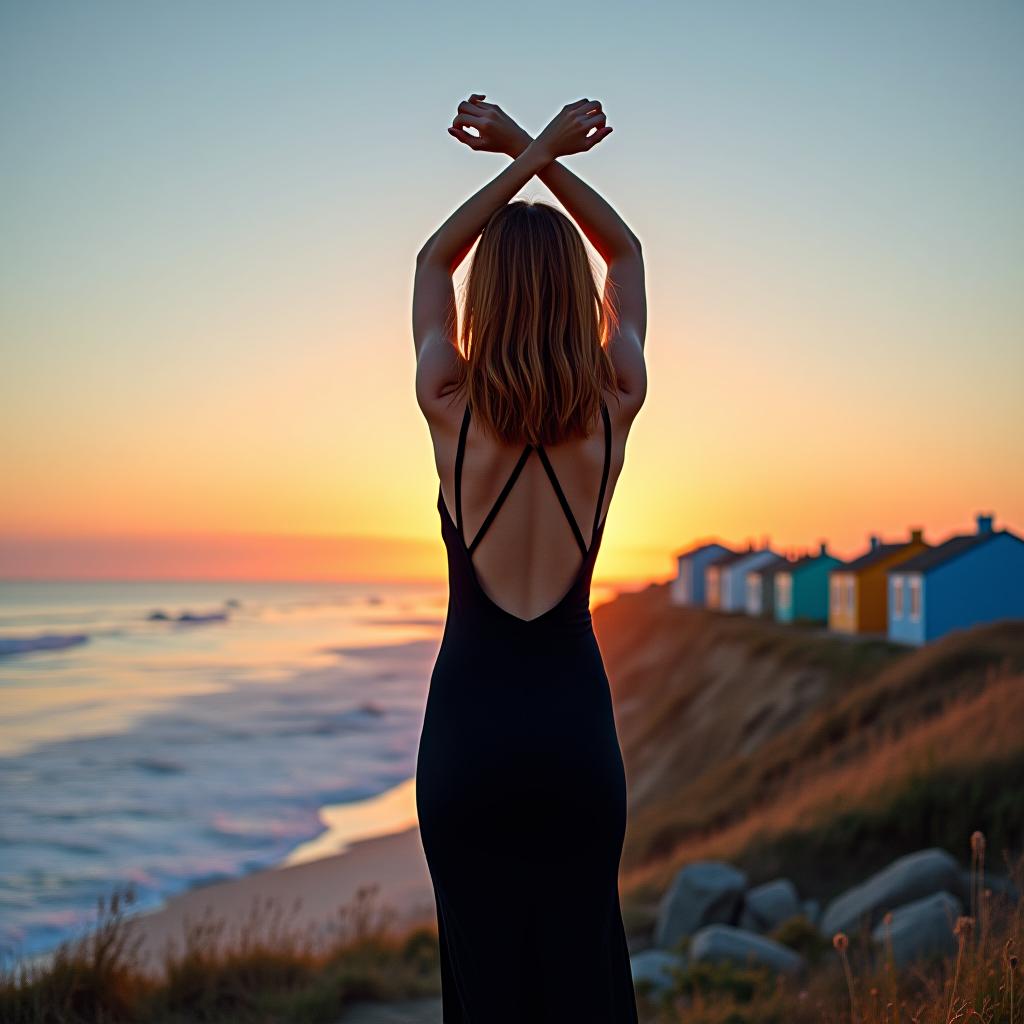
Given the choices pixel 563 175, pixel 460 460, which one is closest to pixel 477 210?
pixel 563 175

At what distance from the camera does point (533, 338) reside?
2.10 meters

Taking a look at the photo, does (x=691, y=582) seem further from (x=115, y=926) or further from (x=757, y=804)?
(x=115, y=926)

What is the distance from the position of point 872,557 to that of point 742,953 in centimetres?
3162

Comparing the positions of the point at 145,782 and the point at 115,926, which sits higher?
the point at 115,926

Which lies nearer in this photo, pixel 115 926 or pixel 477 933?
pixel 477 933

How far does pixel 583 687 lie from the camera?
7.09ft

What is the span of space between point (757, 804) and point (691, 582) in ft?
147

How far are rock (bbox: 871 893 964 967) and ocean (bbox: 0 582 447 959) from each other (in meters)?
5.08

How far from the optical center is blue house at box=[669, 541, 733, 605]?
60.2m

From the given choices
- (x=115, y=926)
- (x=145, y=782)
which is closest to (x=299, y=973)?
(x=115, y=926)

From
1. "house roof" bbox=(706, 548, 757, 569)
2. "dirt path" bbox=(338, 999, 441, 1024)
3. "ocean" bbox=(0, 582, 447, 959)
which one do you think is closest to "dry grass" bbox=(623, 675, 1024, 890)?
"dirt path" bbox=(338, 999, 441, 1024)

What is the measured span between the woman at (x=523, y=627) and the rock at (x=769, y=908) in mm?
6516

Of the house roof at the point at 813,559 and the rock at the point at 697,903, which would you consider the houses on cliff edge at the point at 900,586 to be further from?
the rock at the point at 697,903

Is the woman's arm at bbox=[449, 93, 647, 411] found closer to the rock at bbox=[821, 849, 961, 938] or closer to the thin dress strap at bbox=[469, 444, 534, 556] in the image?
the thin dress strap at bbox=[469, 444, 534, 556]
